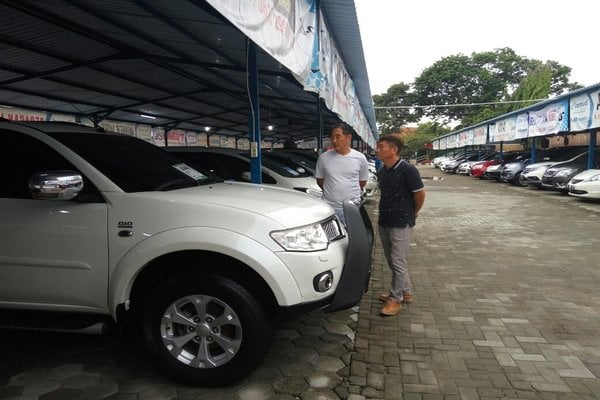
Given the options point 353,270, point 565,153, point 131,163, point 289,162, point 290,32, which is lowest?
point 353,270

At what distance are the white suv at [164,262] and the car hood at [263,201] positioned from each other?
13 mm

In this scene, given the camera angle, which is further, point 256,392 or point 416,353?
point 416,353

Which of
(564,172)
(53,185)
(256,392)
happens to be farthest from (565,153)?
(53,185)

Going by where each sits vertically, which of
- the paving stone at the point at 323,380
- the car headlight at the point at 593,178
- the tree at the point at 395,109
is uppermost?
the tree at the point at 395,109

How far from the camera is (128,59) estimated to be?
758 cm

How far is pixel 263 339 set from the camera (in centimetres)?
262

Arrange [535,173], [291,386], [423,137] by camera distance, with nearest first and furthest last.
A: [291,386] < [535,173] < [423,137]

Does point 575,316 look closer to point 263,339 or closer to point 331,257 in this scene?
point 331,257

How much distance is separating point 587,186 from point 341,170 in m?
10.1

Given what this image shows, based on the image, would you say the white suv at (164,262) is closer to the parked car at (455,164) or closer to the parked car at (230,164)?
the parked car at (230,164)

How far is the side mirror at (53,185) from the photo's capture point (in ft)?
8.20

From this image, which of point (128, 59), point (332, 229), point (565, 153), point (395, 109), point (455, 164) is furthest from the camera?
point (395, 109)

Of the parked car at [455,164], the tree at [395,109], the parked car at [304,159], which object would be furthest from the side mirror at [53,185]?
the tree at [395,109]

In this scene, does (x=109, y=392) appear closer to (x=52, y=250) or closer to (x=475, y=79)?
(x=52, y=250)
